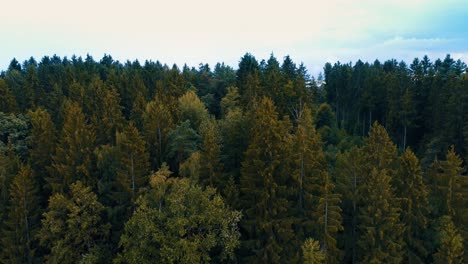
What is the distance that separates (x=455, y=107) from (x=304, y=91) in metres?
23.5

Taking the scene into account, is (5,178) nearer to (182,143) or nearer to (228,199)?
(182,143)

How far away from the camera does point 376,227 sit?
35438 millimetres

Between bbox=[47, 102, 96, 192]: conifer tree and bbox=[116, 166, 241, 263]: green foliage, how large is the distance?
37.8 feet

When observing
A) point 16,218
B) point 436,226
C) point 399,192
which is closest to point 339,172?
point 399,192

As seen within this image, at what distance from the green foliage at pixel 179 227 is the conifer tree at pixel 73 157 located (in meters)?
11.5

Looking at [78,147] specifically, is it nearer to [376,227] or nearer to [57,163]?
[57,163]

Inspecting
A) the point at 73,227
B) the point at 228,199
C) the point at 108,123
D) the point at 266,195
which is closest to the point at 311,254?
the point at 266,195

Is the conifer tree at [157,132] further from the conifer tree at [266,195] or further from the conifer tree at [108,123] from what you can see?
the conifer tree at [266,195]

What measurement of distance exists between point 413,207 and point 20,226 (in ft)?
139

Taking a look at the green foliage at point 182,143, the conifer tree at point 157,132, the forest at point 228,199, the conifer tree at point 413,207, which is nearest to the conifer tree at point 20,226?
the forest at point 228,199

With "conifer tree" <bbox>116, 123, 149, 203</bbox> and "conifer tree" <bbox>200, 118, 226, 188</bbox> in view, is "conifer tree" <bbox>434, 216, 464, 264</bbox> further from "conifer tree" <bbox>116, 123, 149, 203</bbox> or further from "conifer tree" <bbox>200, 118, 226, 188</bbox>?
"conifer tree" <bbox>116, 123, 149, 203</bbox>

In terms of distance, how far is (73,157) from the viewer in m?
45.3

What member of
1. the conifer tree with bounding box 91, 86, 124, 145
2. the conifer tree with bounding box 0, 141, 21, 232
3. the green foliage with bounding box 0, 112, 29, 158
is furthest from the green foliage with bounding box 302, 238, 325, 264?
the green foliage with bounding box 0, 112, 29, 158

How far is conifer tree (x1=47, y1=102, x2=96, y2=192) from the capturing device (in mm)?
44500
